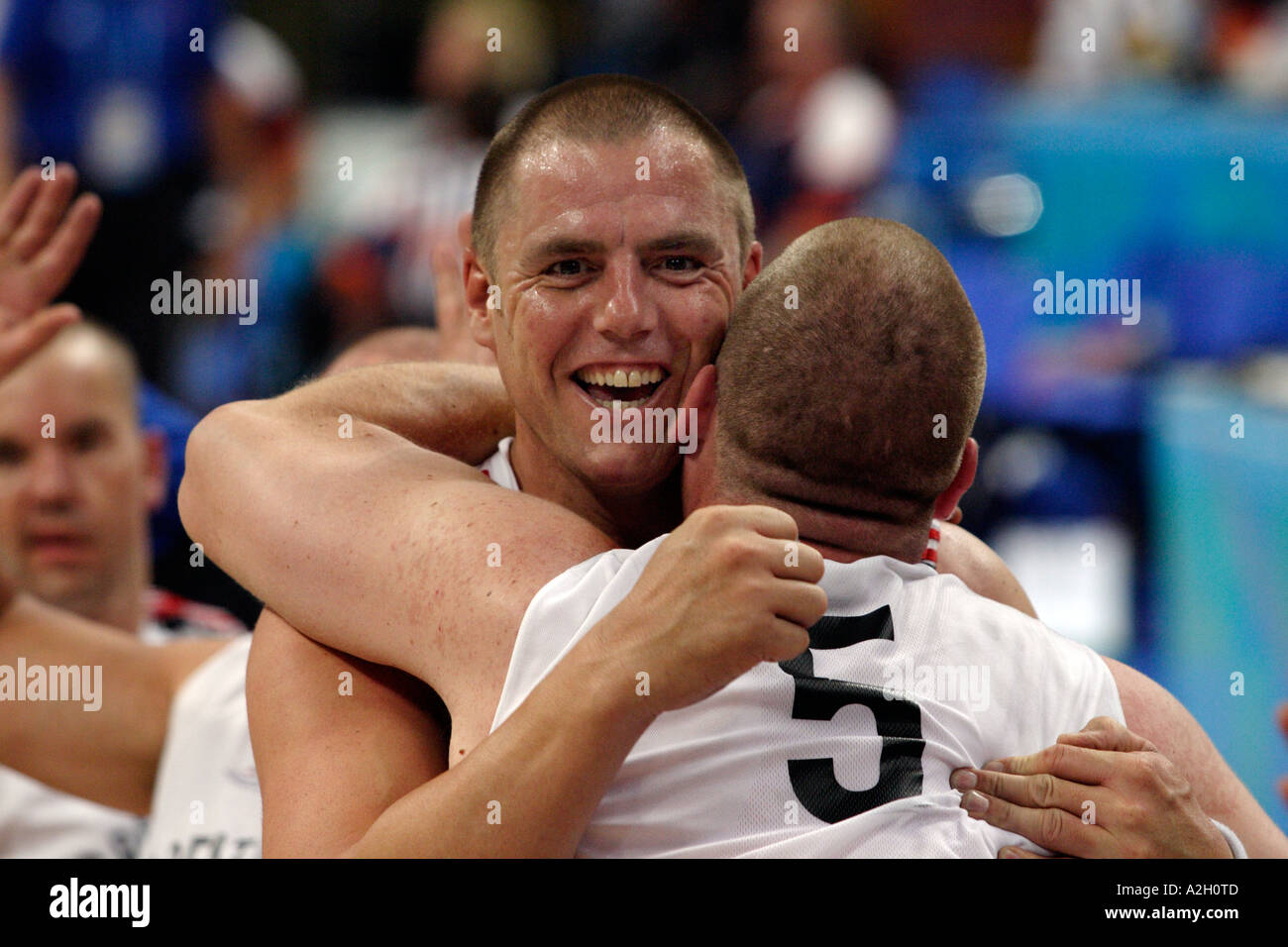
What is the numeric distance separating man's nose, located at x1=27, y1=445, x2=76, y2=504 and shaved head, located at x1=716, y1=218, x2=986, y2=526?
10.5 ft

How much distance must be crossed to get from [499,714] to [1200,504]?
161 inches

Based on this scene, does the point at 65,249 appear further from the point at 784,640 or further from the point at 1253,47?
the point at 1253,47

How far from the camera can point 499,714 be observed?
6.08 ft

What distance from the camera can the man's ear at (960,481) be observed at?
2.08 meters

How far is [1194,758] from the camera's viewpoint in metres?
2.21

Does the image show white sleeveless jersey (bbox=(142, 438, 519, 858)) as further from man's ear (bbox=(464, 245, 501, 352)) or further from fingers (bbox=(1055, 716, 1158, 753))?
fingers (bbox=(1055, 716, 1158, 753))

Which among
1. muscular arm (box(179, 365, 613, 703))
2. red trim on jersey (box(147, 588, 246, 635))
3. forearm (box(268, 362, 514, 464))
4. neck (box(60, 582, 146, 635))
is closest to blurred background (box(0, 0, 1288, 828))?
red trim on jersey (box(147, 588, 246, 635))

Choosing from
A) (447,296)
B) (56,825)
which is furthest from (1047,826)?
(56,825)

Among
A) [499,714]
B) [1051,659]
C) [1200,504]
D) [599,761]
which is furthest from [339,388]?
[1200,504]

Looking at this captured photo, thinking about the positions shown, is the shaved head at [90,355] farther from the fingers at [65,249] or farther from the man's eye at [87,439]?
the fingers at [65,249]

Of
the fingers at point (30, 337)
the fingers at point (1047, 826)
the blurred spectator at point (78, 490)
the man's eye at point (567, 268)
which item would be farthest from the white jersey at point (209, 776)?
the fingers at point (1047, 826)

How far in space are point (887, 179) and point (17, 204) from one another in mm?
4516

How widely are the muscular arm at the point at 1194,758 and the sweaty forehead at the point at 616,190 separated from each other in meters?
0.99
